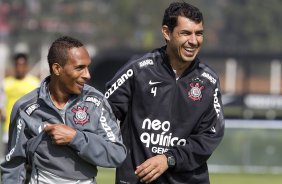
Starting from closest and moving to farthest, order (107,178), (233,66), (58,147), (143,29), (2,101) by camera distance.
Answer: (58,147), (2,101), (107,178), (233,66), (143,29)

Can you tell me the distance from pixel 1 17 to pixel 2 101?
21.3 meters

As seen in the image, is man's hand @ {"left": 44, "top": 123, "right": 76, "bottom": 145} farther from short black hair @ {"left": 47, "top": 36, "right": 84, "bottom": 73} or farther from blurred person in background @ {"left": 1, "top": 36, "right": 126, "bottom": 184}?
short black hair @ {"left": 47, "top": 36, "right": 84, "bottom": 73}

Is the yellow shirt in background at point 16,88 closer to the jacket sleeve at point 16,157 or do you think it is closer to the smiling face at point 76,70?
the jacket sleeve at point 16,157

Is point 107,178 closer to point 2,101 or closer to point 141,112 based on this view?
point 2,101

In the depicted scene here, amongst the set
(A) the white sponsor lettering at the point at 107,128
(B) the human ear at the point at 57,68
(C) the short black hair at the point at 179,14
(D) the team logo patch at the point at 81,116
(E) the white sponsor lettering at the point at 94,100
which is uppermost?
(C) the short black hair at the point at 179,14

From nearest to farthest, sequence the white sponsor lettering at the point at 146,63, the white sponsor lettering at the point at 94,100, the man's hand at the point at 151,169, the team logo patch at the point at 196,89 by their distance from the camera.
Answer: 1. the white sponsor lettering at the point at 94,100
2. the man's hand at the point at 151,169
3. the team logo patch at the point at 196,89
4. the white sponsor lettering at the point at 146,63

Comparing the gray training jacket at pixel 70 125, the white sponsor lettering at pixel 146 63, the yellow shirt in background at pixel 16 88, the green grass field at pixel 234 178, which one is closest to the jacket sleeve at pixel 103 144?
the gray training jacket at pixel 70 125

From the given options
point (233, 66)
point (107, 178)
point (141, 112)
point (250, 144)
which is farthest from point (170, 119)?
point (233, 66)

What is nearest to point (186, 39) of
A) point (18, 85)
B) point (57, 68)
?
point (57, 68)

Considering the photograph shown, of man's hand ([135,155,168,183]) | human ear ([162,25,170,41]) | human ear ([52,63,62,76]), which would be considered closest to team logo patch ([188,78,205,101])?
human ear ([162,25,170,41])

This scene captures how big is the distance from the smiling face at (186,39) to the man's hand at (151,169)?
76 cm

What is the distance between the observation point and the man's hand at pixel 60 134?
5938 millimetres

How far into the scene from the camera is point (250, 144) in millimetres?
19766

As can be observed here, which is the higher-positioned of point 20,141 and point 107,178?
point 20,141
